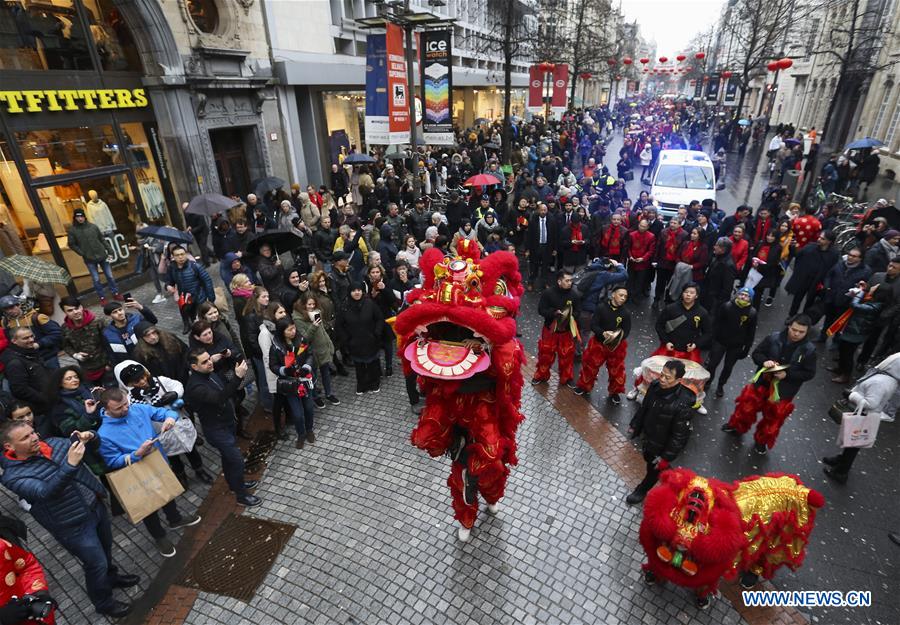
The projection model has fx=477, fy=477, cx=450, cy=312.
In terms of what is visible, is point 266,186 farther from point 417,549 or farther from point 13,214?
point 417,549

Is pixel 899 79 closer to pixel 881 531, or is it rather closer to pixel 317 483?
pixel 881 531

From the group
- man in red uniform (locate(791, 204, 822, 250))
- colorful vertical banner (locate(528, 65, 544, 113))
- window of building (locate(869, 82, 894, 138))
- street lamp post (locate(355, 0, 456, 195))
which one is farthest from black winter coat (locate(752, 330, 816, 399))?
window of building (locate(869, 82, 894, 138))

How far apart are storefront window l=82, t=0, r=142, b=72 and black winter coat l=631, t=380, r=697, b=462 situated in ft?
44.0

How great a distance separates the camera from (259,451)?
6.09 meters

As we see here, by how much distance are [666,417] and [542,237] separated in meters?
6.31

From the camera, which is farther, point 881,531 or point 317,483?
point 317,483

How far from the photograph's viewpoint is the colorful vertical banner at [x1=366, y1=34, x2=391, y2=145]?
11.1 metres

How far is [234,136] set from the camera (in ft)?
49.2

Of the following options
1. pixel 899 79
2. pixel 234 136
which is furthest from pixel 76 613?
pixel 899 79

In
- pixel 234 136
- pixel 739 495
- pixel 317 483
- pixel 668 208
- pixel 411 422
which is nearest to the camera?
pixel 739 495

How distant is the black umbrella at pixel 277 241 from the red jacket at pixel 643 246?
642cm

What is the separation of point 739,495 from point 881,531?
2402mm

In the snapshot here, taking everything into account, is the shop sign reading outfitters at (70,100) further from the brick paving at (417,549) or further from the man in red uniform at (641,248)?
the man in red uniform at (641,248)

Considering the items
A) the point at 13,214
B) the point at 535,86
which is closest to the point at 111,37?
the point at 13,214
